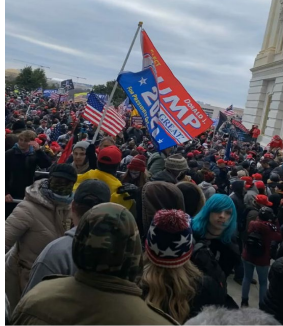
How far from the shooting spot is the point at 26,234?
9.18ft

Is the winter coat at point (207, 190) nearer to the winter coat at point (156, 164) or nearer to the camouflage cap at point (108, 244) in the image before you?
the winter coat at point (156, 164)

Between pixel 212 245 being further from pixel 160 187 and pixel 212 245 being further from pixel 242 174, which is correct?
pixel 242 174

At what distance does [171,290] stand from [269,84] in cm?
2841

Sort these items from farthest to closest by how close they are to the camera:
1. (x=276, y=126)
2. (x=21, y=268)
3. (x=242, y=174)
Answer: (x=276, y=126) < (x=242, y=174) < (x=21, y=268)

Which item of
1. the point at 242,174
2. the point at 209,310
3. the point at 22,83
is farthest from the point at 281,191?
the point at 22,83

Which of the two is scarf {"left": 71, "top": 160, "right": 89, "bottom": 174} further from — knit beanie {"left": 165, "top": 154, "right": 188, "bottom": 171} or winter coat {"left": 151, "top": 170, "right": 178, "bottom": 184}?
knit beanie {"left": 165, "top": 154, "right": 188, "bottom": 171}

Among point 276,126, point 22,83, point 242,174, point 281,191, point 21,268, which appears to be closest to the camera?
point 21,268

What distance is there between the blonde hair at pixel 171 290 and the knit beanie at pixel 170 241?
0.17ft

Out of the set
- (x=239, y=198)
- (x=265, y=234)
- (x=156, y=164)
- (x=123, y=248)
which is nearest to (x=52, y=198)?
(x=123, y=248)

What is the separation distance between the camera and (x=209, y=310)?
4.54 feet

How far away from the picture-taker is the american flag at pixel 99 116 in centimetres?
838

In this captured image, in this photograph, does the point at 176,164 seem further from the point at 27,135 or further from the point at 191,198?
the point at 27,135

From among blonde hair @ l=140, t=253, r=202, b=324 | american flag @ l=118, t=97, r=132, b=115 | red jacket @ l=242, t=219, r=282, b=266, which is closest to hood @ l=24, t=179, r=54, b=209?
blonde hair @ l=140, t=253, r=202, b=324

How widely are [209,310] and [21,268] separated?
1.75 m
